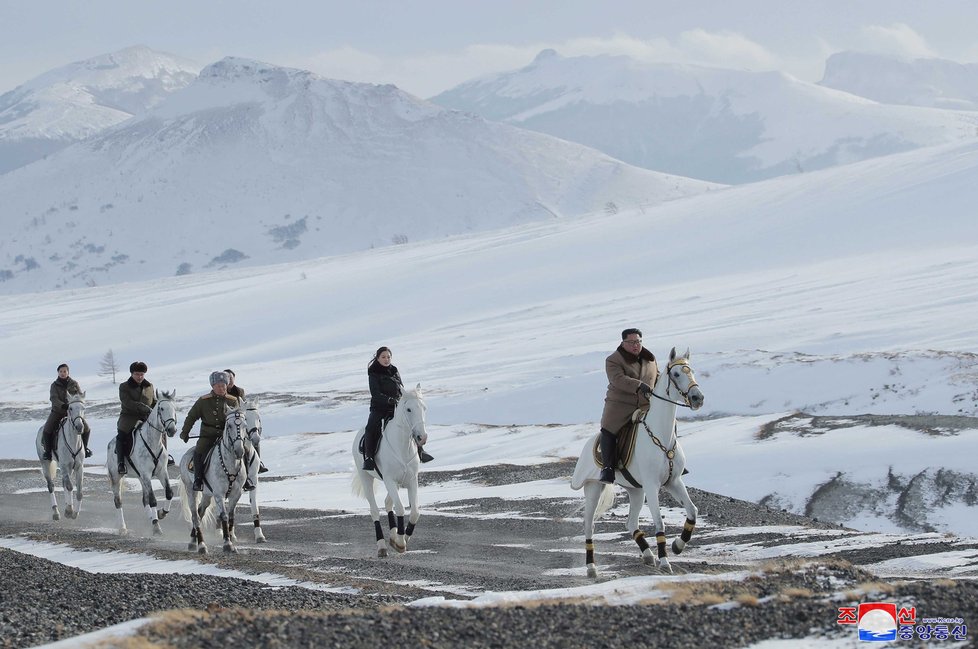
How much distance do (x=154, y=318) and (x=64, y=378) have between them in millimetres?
118074

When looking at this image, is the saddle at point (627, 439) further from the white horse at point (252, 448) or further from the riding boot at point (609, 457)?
the white horse at point (252, 448)

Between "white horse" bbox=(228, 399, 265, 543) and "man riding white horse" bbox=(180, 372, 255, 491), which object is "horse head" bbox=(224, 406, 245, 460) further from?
"man riding white horse" bbox=(180, 372, 255, 491)

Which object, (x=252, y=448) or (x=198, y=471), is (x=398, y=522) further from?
(x=198, y=471)

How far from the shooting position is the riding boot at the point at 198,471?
22.3m

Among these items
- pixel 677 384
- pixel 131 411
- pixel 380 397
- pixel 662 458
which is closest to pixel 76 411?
pixel 131 411

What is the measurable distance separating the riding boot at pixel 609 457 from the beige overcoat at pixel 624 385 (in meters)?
0.18

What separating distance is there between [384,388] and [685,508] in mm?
6316

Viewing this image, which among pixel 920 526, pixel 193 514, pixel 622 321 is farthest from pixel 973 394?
pixel 622 321

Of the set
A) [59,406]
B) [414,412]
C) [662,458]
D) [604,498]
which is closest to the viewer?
[662,458]

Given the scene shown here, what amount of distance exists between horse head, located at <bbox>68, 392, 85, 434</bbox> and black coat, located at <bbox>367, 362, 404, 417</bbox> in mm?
9745

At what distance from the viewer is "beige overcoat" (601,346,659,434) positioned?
18062 millimetres

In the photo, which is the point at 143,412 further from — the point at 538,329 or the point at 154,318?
the point at 154,318

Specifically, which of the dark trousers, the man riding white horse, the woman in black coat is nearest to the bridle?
the woman in black coat

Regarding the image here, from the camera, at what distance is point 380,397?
2102 cm
